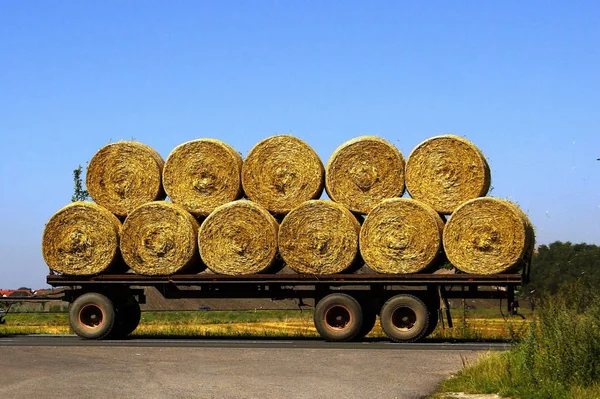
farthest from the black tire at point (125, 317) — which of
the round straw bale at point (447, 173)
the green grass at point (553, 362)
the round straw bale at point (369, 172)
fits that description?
the green grass at point (553, 362)

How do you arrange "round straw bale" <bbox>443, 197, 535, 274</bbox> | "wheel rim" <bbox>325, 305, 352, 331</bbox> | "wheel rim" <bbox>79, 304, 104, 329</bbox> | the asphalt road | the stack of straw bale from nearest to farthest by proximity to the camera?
the asphalt road, "round straw bale" <bbox>443, 197, 535, 274</bbox>, the stack of straw bale, "wheel rim" <bbox>325, 305, 352, 331</bbox>, "wheel rim" <bbox>79, 304, 104, 329</bbox>

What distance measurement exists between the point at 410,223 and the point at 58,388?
8.69m

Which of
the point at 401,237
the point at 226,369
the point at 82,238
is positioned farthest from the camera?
the point at 82,238

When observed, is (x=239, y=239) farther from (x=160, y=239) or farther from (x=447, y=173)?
(x=447, y=173)

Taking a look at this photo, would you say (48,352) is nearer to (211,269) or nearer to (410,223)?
(211,269)

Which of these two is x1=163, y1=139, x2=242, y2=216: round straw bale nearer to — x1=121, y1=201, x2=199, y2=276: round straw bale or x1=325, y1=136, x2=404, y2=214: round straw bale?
x1=121, y1=201, x2=199, y2=276: round straw bale

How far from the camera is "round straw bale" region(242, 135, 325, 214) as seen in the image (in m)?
20.5

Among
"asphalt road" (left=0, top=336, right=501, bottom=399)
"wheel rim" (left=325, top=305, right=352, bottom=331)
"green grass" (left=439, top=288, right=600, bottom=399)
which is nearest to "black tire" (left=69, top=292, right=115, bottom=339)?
"asphalt road" (left=0, top=336, right=501, bottom=399)

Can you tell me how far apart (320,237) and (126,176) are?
176 inches

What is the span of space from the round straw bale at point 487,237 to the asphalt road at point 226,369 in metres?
1.60

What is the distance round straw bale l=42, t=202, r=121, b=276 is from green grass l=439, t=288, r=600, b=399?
9.97m

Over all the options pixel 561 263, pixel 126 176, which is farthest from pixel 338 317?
pixel 561 263

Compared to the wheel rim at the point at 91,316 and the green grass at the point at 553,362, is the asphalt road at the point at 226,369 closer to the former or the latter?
the green grass at the point at 553,362

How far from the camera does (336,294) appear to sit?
20234 mm
